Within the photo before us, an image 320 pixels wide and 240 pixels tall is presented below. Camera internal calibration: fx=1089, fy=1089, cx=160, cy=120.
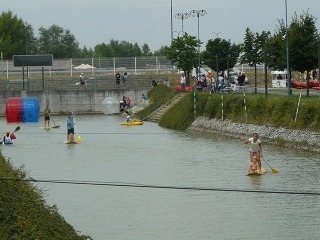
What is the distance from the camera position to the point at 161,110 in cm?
7838

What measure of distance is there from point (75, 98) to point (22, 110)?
13280 millimetres

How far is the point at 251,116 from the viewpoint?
5688 cm

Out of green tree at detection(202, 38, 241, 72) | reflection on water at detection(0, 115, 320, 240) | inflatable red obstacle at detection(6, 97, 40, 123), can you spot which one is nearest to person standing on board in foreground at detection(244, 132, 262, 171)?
reflection on water at detection(0, 115, 320, 240)

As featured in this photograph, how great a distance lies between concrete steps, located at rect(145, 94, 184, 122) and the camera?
7688 centimetres

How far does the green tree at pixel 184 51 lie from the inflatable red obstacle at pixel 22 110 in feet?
45.1

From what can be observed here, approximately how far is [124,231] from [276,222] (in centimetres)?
392

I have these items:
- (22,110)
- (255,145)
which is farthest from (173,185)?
(22,110)

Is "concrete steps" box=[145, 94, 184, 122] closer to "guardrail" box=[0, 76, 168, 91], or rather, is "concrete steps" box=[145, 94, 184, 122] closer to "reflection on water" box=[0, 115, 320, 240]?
"guardrail" box=[0, 76, 168, 91]

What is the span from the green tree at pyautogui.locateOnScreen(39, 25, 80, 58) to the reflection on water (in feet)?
357

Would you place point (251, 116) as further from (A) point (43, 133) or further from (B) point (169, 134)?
(A) point (43, 133)

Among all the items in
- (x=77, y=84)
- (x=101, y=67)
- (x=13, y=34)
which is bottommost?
(x=77, y=84)

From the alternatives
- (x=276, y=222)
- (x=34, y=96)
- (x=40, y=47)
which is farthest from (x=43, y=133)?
(x=40, y=47)

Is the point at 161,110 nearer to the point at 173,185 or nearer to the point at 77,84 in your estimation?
the point at 77,84

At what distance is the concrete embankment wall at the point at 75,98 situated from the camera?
9006 centimetres
